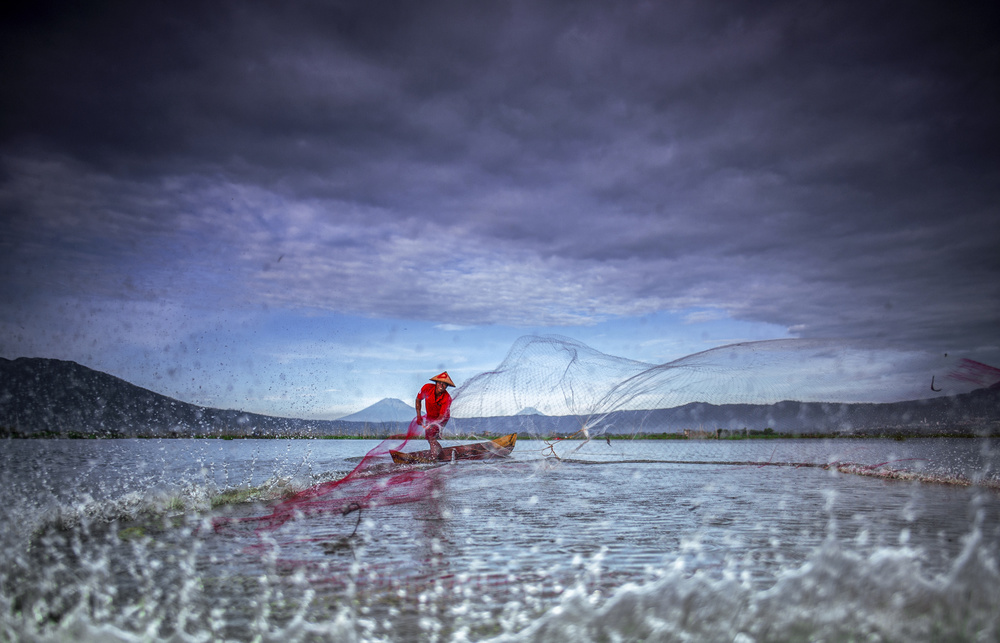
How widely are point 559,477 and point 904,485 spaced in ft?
32.2

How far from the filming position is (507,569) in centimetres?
598

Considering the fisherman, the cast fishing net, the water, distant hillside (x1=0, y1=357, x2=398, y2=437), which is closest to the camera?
the water

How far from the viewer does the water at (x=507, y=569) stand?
424cm

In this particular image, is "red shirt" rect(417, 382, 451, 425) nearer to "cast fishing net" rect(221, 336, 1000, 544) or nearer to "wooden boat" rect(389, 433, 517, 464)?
"wooden boat" rect(389, 433, 517, 464)

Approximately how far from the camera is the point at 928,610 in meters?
4.41

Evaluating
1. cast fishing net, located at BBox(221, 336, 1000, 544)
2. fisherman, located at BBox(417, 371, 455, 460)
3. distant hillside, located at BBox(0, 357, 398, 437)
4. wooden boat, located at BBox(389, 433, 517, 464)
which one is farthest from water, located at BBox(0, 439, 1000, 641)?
distant hillside, located at BBox(0, 357, 398, 437)

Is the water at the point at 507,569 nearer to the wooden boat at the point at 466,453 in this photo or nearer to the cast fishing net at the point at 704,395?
the cast fishing net at the point at 704,395

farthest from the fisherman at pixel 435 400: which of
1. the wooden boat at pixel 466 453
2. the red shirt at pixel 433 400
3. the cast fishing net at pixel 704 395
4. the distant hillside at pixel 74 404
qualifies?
the distant hillside at pixel 74 404

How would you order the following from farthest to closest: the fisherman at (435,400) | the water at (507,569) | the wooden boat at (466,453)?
the wooden boat at (466,453) < the fisherman at (435,400) < the water at (507,569)

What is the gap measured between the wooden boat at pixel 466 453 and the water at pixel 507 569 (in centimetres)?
826

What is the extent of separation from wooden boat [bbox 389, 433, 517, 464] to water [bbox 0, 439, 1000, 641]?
27.1 ft

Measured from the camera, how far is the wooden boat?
66.5 feet

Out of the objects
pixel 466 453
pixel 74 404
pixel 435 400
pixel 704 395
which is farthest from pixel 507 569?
pixel 74 404

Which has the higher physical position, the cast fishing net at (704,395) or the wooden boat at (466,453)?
the cast fishing net at (704,395)
